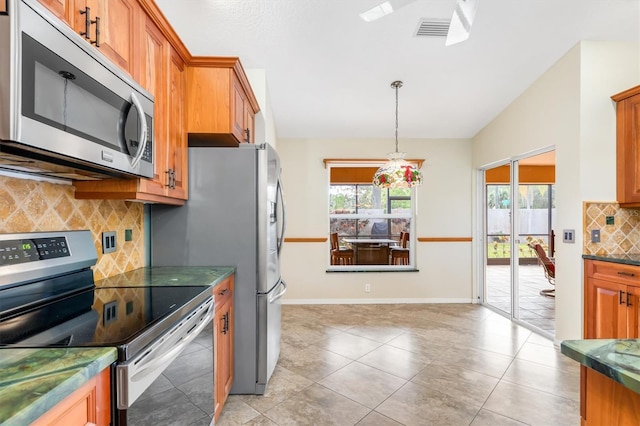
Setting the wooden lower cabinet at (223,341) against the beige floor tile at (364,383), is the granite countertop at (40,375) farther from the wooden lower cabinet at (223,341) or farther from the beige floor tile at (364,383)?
the beige floor tile at (364,383)

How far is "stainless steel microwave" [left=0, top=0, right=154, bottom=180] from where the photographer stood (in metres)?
0.81

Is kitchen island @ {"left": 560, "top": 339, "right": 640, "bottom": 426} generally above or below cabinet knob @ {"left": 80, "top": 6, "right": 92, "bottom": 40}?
below

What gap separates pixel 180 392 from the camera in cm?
124

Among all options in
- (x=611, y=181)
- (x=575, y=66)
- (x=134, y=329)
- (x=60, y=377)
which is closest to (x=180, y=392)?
(x=134, y=329)

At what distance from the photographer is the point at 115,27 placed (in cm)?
134

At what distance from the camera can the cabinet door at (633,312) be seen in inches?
90.5

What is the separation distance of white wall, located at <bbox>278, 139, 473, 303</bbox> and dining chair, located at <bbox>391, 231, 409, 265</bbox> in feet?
0.71

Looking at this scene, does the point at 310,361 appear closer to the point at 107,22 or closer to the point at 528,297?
the point at 107,22

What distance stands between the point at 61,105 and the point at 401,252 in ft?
14.1

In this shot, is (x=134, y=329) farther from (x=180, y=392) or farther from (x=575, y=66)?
(x=575, y=66)

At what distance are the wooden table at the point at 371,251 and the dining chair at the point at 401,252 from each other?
0.34ft

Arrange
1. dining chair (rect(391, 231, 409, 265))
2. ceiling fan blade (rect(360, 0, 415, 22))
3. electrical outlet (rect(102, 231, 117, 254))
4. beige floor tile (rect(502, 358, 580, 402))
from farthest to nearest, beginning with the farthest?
dining chair (rect(391, 231, 409, 265)) → beige floor tile (rect(502, 358, 580, 402)) → electrical outlet (rect(102, 231, 117, 254)) → ceiling fan blade (rect(360, 0, 415, 22))

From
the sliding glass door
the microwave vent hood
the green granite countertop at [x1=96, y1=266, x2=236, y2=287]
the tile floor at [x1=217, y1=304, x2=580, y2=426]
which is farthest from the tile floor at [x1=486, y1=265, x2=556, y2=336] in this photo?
the microwave vent hood

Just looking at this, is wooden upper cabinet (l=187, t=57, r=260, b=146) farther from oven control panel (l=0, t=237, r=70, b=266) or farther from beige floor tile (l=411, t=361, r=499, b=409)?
beige floor tile (l=411, t=361, r=499, b=409)
